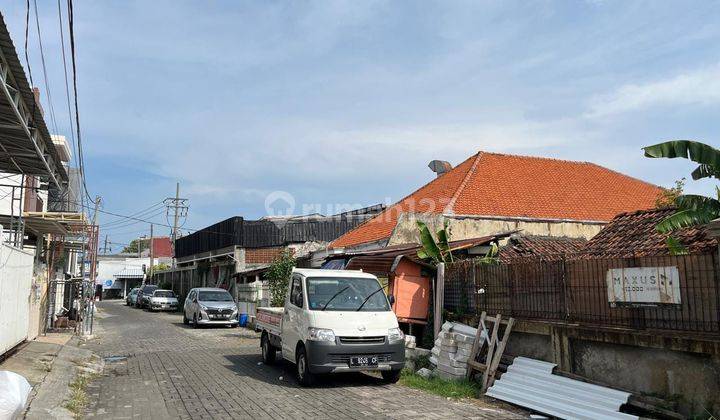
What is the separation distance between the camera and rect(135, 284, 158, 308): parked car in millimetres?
41862

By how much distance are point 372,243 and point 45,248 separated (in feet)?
39.1

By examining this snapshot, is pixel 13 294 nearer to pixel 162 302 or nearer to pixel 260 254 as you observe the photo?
pixel 260 254

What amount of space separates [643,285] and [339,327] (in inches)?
194

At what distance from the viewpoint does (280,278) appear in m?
21.6

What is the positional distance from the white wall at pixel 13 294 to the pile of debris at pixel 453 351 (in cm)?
818

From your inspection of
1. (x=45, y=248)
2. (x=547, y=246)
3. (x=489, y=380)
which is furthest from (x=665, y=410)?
(x=45, y=248)

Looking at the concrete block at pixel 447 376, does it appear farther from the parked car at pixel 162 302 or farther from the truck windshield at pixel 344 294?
the parked car at pixel 162 302

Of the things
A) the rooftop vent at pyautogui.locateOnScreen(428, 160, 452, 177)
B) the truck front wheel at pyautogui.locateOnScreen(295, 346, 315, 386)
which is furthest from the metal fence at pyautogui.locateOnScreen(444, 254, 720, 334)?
the rooftop vent at pyautogui.locateOnScreen(428, 160, 452, 177)

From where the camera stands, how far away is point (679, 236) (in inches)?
389

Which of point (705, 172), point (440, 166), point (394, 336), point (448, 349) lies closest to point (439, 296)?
point (448, 349)

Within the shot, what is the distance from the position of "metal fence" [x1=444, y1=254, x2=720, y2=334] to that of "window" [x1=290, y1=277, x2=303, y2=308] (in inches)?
137

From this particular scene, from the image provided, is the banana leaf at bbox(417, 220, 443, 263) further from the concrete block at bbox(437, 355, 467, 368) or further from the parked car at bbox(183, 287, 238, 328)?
the parked car at bbox(183, 287, 238, 328)

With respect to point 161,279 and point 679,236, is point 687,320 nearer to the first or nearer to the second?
point 679,236

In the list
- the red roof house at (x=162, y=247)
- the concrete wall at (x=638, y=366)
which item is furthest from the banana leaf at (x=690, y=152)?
the red roof house at (x=162, y=247)
